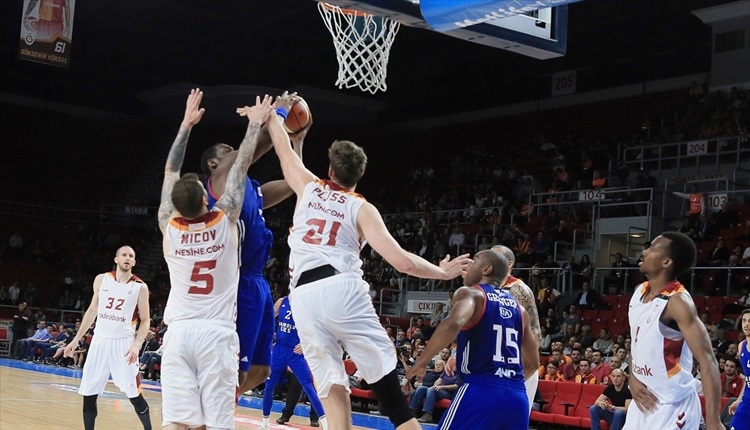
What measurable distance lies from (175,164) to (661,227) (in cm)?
1444

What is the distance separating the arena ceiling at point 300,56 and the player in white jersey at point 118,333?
14145mm

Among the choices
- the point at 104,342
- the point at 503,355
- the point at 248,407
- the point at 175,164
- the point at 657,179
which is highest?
the point at 657,179

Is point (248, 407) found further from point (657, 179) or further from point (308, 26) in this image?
point (308, 26)

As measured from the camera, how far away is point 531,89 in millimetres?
26875

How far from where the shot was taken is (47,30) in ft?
56.9

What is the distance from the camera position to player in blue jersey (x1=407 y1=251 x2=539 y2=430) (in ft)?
→ 15.1

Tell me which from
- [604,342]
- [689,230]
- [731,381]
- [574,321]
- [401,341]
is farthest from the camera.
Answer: [689,230]

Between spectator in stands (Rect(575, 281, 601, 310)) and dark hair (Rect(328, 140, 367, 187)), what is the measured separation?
11173 mm

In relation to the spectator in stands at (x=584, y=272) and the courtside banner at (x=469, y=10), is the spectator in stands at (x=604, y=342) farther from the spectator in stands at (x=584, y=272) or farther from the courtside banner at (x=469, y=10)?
the courtside banner at (x=469, y=10)

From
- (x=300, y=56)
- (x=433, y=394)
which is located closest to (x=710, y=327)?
(x=433, y=394)

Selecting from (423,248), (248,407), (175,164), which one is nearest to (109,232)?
(423,248)

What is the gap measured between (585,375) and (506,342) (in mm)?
7900

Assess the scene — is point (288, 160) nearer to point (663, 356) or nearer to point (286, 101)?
point (286, 101)

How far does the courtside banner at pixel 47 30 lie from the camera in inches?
669
